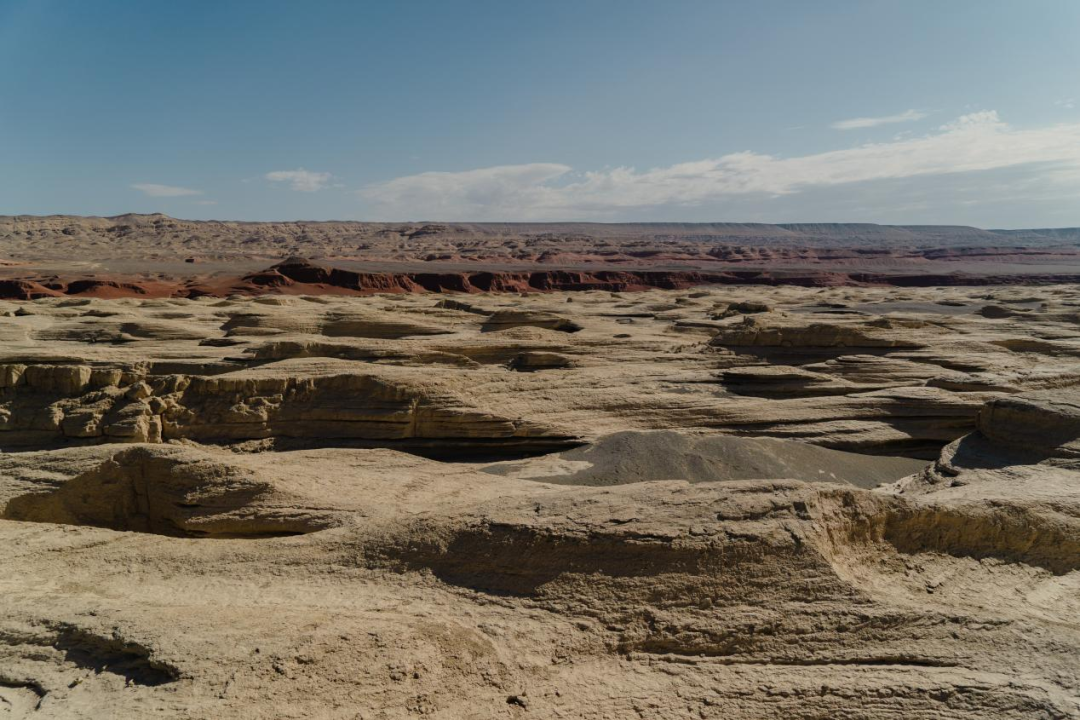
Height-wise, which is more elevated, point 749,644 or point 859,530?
point 859,530

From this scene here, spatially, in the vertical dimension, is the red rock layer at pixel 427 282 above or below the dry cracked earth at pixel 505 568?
above

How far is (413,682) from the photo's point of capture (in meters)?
3.74

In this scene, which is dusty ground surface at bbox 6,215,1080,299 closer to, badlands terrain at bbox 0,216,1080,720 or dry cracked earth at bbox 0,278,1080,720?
badlands terrain at bbox 0,216,1080,720

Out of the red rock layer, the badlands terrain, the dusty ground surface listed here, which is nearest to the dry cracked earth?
the badlands terrain

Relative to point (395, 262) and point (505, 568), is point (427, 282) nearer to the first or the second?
point (395, 262)

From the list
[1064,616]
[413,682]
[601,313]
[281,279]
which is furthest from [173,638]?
[281,279]

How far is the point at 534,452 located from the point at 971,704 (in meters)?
6.25

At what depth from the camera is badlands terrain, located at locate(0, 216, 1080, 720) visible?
3.76 m

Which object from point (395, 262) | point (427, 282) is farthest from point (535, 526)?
point (395, 262)

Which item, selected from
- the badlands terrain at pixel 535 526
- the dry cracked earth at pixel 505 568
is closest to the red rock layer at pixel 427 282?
the badlands terrain at pixel 535 526

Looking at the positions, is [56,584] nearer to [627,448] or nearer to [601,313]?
[627,448]

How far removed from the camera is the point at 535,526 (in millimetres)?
4723

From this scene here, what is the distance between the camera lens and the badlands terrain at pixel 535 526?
3764 mm

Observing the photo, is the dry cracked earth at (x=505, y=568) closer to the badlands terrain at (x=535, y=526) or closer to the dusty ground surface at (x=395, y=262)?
the badlands terrain at (x=535, y=526)
